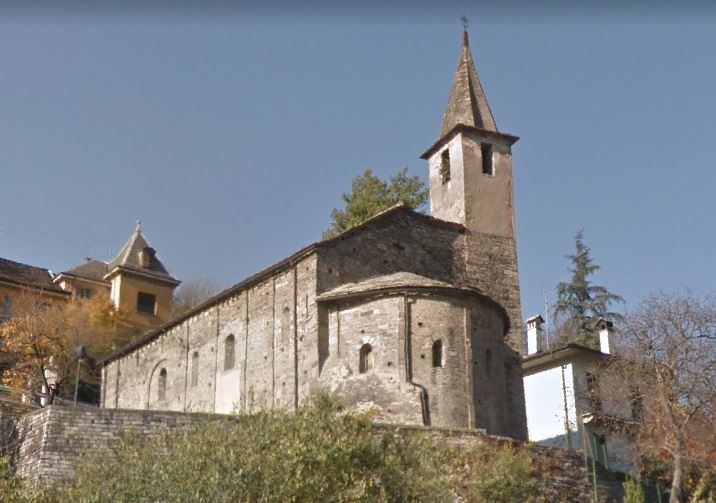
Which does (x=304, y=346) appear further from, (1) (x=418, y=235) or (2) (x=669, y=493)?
(2) (x=669, y=493)

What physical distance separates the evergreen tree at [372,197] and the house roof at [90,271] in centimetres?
1613

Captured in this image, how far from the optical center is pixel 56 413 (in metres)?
23.6

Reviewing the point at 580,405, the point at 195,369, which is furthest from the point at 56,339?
the point at 580,405

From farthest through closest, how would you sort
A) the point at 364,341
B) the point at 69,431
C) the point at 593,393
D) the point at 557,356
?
the point at 557,356 → the point at 593,393 → the point at 364,341 → the point at 69,431

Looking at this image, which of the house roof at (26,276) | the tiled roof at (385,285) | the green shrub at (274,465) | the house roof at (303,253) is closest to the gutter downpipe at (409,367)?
the tiled roof at (385,285)

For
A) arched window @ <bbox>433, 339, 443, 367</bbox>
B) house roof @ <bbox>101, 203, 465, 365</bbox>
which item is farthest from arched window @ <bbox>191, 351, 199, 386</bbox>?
arched window @ <bbox>433, 339, 443, 367</bbox>

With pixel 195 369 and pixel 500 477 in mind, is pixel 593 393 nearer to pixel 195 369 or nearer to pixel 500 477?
pixel 195 369

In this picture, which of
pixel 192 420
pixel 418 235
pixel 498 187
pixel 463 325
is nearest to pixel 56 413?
pixel 192 420

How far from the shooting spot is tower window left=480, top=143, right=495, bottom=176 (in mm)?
40000

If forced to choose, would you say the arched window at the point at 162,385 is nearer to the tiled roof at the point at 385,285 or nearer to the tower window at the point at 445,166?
the tiled roof at the point at 385,285

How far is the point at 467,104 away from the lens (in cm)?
4084

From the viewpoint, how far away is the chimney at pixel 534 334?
1767 inches

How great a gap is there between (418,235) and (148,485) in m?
21.1

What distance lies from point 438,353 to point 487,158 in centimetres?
1218
